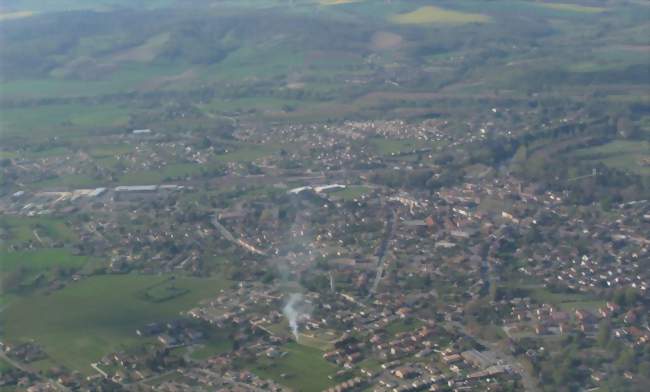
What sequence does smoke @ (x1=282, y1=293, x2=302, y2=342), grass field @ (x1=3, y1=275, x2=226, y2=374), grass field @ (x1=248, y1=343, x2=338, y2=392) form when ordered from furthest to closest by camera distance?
smoke @ (x1=282, y1=293, x2=302, y2=342)
grass field @ (x1=3, y1=275, x2=226, y2=374)
grass field @ (x1=248, y1=343, x2=338, y2=392)

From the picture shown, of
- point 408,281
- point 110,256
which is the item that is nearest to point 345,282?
point 408,281

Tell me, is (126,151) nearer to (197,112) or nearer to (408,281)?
(197,112)

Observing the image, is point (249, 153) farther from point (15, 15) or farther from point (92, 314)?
point (15, 15)

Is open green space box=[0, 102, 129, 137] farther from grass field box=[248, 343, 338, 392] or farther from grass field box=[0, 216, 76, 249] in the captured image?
grass field box=[248, 343, 338, 392]

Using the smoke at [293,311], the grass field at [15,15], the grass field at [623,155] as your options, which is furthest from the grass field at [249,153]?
the grass field at [15,15]

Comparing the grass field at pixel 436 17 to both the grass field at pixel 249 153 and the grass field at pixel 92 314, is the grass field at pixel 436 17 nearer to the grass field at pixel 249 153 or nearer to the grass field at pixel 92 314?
the grass field at pixel 249 153

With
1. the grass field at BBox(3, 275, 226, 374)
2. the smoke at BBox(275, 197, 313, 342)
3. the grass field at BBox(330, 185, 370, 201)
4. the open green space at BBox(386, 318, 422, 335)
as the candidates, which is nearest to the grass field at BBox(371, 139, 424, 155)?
the grass field at BBox(330, 185, 370, 201)

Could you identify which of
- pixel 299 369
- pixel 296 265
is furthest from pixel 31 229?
pixel 299 369
